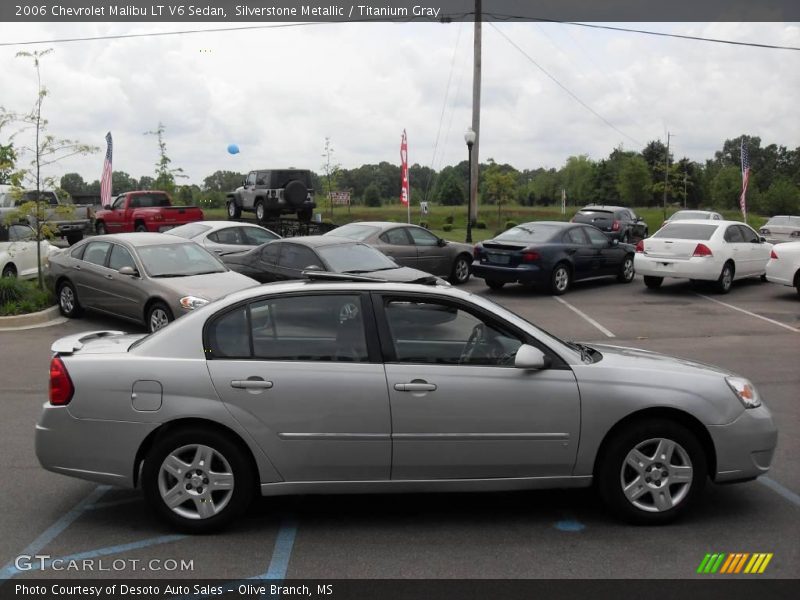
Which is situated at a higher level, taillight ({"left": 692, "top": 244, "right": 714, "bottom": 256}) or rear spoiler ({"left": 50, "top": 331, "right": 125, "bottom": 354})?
taillight ({"left": 692, "top": 244, "right": 714, "bottom": 256})

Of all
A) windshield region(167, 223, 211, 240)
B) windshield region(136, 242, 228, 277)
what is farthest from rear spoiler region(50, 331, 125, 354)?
windshield region(167, 223, 211, 240)

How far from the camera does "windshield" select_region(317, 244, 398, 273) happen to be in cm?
1420

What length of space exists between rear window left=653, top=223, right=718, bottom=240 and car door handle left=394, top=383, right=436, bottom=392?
47.6ft

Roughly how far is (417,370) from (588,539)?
1.43 m

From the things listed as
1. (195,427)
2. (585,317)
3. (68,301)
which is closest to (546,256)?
(585,317)

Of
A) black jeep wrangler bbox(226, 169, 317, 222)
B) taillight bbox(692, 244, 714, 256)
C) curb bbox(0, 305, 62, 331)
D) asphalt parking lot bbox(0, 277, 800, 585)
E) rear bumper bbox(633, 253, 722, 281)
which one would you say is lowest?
asphalt parking lot bbox(0, 277, 800, 585)

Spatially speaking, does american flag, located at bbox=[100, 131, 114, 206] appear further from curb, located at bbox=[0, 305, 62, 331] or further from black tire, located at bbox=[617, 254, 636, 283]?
black tire, located at bbox=[617, 254, 636, 283]

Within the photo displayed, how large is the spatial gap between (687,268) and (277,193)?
664 inches

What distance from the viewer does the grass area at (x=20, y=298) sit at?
1452cm

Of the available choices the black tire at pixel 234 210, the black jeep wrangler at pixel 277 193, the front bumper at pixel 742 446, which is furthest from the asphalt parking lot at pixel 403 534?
the black tire at pixel 234 210

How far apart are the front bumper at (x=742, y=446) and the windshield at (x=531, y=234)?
43.2 feet

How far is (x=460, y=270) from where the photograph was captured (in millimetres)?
20172

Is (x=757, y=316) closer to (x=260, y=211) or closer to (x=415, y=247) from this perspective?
(x=415, y=247)
